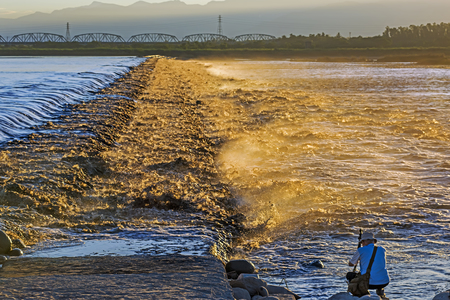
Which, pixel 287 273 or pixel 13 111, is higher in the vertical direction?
pixel 13 111

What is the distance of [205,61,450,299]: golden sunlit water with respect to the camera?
6.83 meters

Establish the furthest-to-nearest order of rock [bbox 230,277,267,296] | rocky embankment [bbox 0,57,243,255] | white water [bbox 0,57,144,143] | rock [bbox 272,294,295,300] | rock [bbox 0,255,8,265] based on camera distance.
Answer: white water [bbox 0,57,144,143] < rocky embankment [bbox 0,57,243,255] < rock [bbox 0,255,8,265] < rock [bbox 230,277,267,296] < rock [bbox 272,294,295,300]

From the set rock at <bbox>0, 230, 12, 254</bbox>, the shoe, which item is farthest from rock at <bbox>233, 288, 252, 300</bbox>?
rock at <bbox>0, 230, 12, 254</bbox>

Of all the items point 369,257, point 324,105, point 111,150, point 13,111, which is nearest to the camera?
point 369,257

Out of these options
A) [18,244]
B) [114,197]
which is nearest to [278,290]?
[18,244]

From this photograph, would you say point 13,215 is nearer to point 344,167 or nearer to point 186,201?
point 186,201

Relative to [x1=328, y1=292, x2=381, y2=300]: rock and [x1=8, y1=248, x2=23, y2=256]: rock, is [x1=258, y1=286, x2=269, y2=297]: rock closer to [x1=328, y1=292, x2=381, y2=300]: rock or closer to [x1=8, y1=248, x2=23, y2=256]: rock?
[x1=328, y1=292, x2=381, y2=300]: rock

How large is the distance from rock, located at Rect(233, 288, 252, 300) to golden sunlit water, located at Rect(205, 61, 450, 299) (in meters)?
0.87

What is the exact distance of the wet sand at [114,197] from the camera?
5.44 m

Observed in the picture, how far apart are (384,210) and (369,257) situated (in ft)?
13.5

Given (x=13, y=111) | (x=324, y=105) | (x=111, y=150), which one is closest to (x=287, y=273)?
(x=111, y=150)

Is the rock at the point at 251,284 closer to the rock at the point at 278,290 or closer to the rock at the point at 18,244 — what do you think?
the rock at the point at 278,290

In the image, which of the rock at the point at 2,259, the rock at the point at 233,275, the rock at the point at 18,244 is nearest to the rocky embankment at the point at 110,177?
the rock at the point at 18,244

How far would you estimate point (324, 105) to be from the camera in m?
24.4
